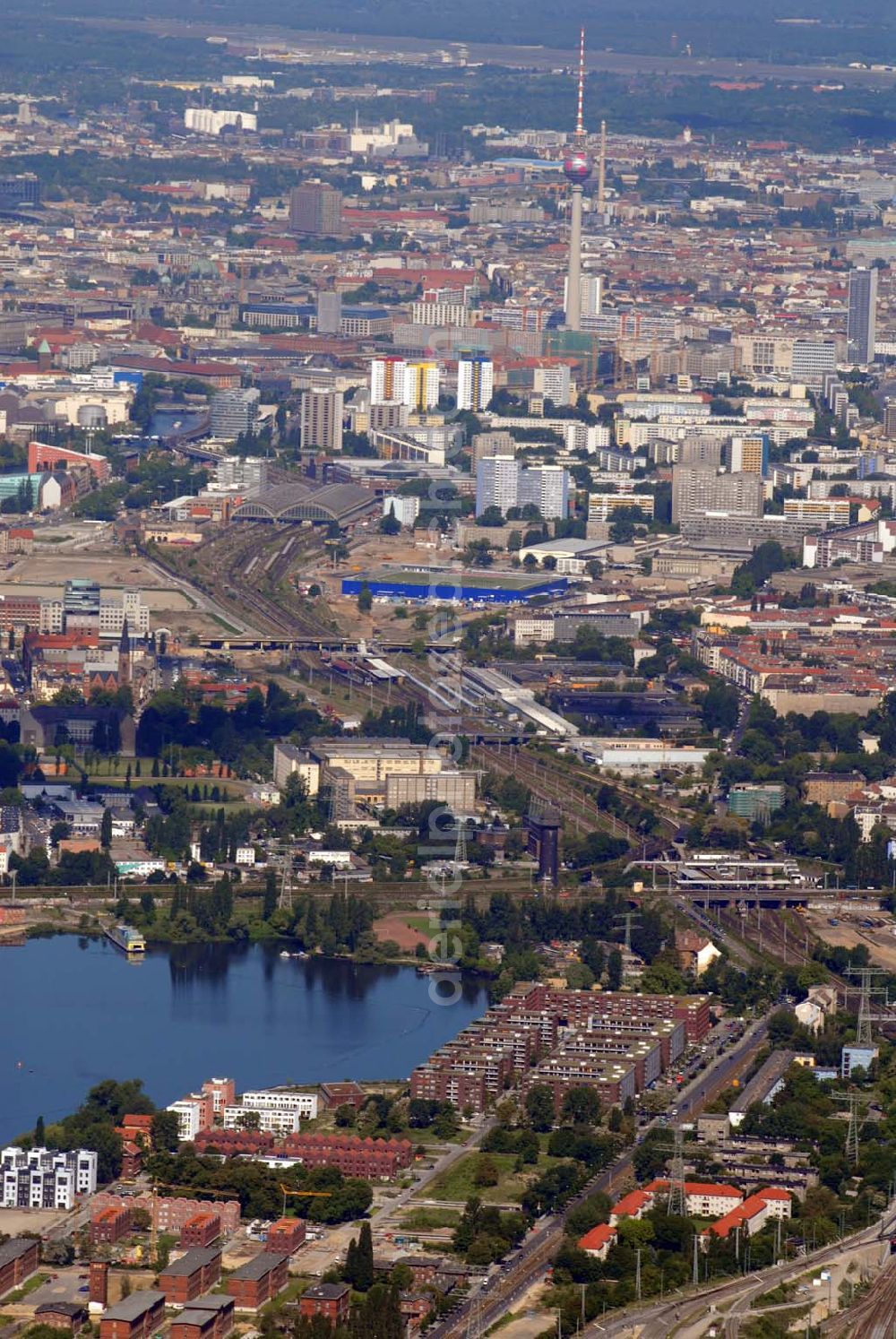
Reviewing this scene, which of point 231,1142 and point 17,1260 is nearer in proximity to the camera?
point 17,1260

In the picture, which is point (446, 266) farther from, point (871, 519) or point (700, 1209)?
point (700, 1209)

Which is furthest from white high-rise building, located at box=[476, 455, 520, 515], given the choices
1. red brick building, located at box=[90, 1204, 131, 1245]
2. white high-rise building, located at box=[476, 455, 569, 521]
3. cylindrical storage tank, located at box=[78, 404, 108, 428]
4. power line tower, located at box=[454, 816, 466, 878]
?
red brick building, located at box=[90, 1204, 131, 1245]

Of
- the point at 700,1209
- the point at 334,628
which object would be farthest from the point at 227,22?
the point at 700,1209

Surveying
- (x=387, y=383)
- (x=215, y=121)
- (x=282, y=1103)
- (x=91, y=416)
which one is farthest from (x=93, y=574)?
(x=215, y=121)

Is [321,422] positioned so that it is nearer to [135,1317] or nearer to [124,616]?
[124,616]

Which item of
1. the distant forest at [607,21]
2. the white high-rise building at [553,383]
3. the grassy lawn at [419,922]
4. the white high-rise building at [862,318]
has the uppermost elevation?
the distant forest at [607,21]

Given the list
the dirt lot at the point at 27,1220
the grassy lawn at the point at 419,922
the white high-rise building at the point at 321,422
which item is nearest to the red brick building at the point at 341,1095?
the dirt lot at the point at 27,1220

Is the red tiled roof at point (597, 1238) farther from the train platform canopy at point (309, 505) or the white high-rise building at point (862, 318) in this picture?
the white high-rise building at point (862, 318)
